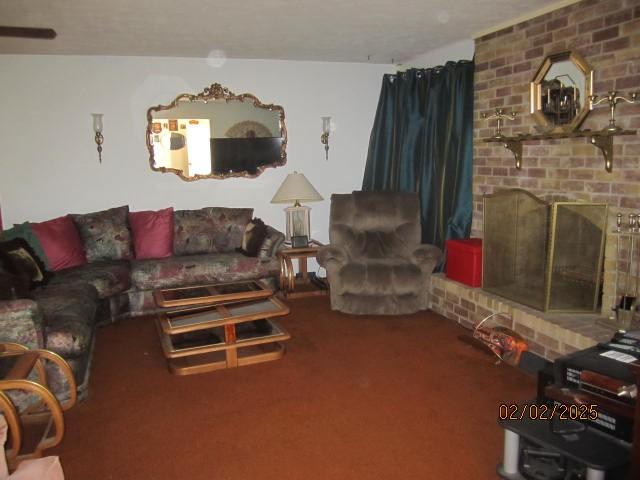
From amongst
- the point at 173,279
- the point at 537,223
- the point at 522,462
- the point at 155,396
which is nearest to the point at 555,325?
the point at 537,223

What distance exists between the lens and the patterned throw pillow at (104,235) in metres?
4.43

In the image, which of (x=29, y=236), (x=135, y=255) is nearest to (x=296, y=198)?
(x=135, y=255)

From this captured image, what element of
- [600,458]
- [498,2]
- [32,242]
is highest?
[498,2]

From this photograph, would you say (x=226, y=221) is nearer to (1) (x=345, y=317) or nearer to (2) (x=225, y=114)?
(2) (x=225, y=114)

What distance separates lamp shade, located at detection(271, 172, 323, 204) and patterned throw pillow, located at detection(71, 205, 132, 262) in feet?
4.69

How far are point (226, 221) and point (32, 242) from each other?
1.65m

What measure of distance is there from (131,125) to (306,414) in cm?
352

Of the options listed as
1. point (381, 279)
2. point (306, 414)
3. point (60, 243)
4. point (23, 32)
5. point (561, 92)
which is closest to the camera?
point (23, 32)

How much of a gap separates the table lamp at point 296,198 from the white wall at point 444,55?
1720 mm

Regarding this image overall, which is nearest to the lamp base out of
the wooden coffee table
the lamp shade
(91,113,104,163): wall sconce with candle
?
the lamp shade

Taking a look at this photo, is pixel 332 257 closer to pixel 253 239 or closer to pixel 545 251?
pixel 253 239

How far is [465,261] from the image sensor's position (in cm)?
397

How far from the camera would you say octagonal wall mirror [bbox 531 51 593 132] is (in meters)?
3.17

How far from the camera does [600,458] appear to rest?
179cm
